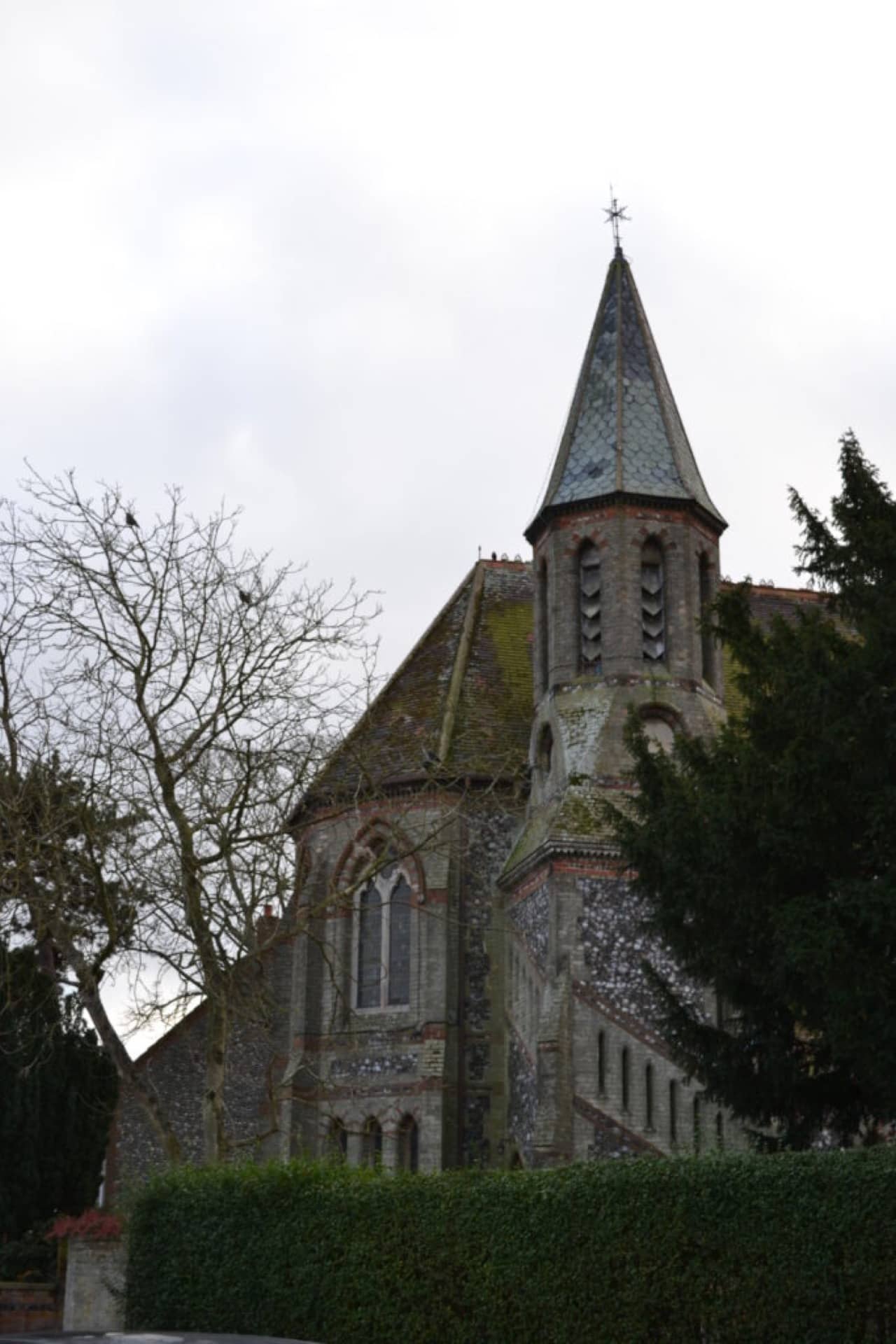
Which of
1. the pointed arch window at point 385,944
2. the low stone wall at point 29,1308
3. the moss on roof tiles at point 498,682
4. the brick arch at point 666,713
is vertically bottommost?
the low stone wall at point 29,1308

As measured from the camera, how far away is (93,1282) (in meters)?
18.1

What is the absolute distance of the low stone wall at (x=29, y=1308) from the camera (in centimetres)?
1895

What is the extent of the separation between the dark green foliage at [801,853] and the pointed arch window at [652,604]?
9.60 m

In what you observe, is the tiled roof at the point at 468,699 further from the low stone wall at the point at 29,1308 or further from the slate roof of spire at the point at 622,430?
the low stone wall at the point at 29,1308

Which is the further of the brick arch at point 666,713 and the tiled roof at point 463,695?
the tiled roof at point 463,695

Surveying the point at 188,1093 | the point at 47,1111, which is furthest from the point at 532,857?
the point at 188,1093

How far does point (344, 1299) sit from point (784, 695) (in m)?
6.93

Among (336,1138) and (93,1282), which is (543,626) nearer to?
(336,1138)

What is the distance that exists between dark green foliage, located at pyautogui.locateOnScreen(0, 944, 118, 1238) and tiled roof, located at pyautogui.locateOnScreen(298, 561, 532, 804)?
221 inches

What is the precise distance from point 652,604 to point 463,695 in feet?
13.5

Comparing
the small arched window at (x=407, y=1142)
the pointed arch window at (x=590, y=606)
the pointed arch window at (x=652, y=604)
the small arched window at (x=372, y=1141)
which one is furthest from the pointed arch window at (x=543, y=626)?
the small arched window at (x=372, y=1141)

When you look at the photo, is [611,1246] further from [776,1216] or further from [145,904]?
[145,904]

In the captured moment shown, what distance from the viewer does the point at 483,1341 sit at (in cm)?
1355

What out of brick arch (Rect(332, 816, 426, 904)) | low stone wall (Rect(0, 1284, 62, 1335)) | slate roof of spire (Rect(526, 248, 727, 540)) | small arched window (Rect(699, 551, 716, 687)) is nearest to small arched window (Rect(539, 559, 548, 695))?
slate roof of spire (Rect(526, 248, 727, 540))
